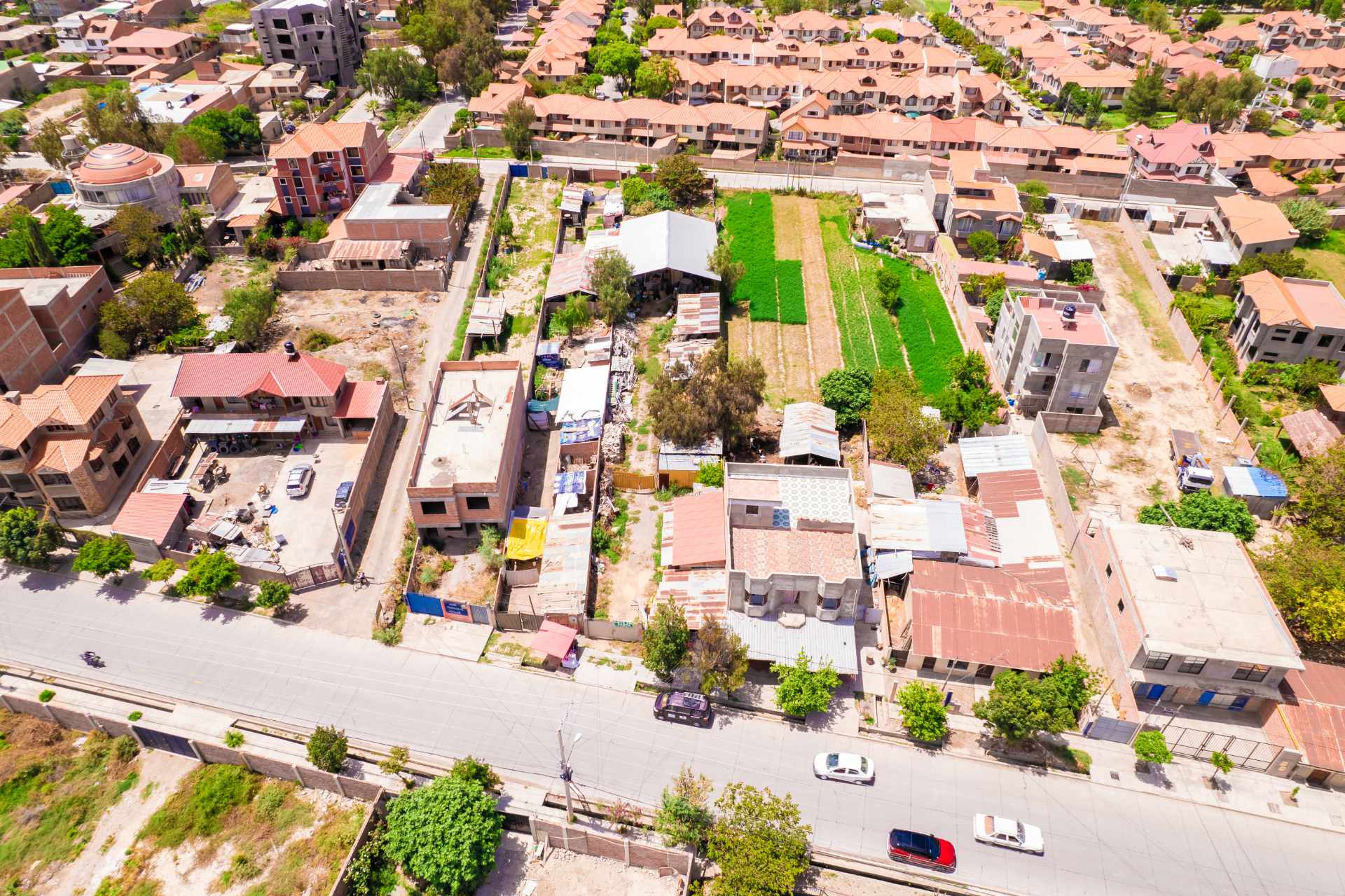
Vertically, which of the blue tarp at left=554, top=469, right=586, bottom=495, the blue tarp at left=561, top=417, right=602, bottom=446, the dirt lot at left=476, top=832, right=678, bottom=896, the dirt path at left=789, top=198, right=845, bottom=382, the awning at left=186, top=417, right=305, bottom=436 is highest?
the blue tarp at left=561, top=417, right=602, bottom=446

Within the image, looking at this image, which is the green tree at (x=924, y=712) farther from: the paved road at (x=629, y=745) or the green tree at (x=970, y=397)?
the green tree at (x=970, y=397)

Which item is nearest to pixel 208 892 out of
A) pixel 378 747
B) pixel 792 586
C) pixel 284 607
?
pixel 378 747

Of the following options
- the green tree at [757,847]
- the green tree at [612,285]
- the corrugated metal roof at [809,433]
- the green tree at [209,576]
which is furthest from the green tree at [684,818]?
the green tree at [612,285]

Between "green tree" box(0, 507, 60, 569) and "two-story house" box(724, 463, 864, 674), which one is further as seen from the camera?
"green tree" box(0, 507, 60, 569)

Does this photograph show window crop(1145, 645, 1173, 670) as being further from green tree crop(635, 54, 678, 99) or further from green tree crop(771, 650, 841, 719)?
green tree crop(635, 54, 678, 99)

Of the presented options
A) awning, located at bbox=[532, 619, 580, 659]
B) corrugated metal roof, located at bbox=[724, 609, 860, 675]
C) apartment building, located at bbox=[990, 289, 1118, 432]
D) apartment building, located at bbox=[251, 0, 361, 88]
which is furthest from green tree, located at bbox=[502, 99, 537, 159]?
corrugated metal roof, located at bbox=[724, 609, 860, 675]

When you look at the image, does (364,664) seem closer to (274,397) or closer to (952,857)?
(274,397)

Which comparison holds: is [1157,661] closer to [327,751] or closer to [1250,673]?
[1250,673]
